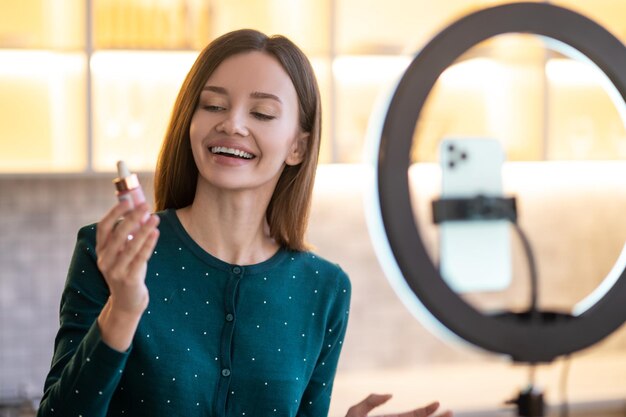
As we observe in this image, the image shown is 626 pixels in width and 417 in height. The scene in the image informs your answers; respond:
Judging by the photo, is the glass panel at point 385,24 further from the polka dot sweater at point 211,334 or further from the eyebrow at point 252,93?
the eyebrow at point 252,93

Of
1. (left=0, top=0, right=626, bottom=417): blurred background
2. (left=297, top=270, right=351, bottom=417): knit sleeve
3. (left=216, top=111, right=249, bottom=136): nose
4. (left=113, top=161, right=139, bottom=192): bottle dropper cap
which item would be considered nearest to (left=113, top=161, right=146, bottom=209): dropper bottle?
(left=113, top=161, right=139, bottom=192): bottle dropper cap

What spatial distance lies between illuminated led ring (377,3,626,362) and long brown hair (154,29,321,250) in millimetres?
432

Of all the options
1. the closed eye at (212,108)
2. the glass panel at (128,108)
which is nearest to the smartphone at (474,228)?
the closed eye at (212,108)

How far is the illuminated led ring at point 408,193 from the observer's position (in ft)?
2.56

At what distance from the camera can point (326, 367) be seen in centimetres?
137

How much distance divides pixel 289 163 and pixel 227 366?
285mm

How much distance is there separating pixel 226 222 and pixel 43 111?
1702 millimetres

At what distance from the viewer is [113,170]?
9.37ft

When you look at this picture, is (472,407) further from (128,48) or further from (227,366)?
(227,366)

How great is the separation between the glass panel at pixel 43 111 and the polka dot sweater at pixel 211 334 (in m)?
1.61

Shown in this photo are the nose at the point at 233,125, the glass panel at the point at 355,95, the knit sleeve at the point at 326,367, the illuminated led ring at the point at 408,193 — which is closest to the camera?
the illuminated led ring at the point at 408,193

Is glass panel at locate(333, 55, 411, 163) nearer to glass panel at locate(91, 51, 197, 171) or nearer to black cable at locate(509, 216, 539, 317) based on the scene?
glass panel at locate(91, 51, 197, 171)

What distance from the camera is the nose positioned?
1.10 meters


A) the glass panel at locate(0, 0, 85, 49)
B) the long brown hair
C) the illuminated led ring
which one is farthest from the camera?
the glass panel at locate(0, 0, 85, 49)
